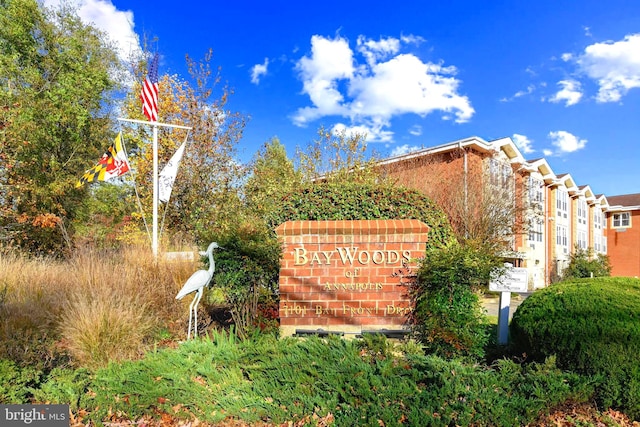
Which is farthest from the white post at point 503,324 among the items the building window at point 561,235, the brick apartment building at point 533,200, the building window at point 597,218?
the building window at point 597,218

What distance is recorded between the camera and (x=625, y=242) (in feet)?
→ 133

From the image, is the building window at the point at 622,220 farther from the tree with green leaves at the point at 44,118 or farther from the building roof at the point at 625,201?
the tree with green leaves at the point at 44,118

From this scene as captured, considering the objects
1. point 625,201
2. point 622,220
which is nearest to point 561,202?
point 622,220

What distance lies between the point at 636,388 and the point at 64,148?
20021 millimetres

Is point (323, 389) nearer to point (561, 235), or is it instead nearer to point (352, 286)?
point (352, 286)

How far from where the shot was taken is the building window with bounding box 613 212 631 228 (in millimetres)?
41000

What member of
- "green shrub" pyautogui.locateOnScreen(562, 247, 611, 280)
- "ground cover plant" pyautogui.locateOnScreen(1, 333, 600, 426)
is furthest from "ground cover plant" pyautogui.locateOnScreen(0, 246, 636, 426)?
"green shrub" pyautogui.locateOnScreen(562, 247, 611, 280)

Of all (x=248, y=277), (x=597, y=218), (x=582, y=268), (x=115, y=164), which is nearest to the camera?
(x=248, y=277)

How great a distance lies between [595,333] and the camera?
12.4 feet

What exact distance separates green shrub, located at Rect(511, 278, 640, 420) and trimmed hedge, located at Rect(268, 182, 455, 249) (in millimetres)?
1517

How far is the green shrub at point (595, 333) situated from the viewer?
3.53m

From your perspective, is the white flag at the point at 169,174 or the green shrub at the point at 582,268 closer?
the white flag at the point at 169,174

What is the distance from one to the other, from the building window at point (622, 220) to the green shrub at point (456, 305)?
46486 mm

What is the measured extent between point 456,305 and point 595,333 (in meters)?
→ 1.29
